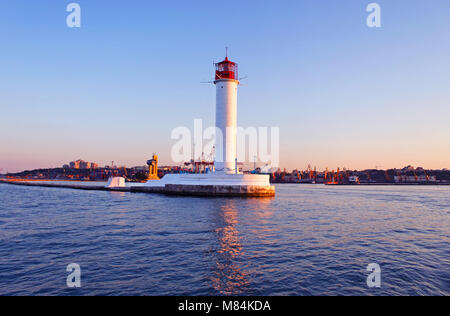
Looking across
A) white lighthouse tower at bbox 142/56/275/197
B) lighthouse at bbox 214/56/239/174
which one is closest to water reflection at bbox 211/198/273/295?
white lighthouse tower at bbox 142/56/275/197

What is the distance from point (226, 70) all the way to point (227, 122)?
30.2 feet

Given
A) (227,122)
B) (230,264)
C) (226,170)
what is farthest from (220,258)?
(227,122)

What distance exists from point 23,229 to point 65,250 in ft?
25.7

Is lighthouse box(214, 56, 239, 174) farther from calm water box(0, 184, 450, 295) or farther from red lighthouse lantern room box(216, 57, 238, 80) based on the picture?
calm water box(0, 184, 450, 295)

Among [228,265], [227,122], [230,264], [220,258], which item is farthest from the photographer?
[227,122]

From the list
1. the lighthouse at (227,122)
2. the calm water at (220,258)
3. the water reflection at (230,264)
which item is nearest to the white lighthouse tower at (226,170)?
the lighthouse at (227,122)

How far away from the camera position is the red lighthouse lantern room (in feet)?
147

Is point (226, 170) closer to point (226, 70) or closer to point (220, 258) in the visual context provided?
point (226, 70)

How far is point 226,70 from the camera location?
148 ft

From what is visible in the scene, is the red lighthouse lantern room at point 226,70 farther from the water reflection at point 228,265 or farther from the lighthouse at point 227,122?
the water reflection at point 228,265

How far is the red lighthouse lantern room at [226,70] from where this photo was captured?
44.8 m
